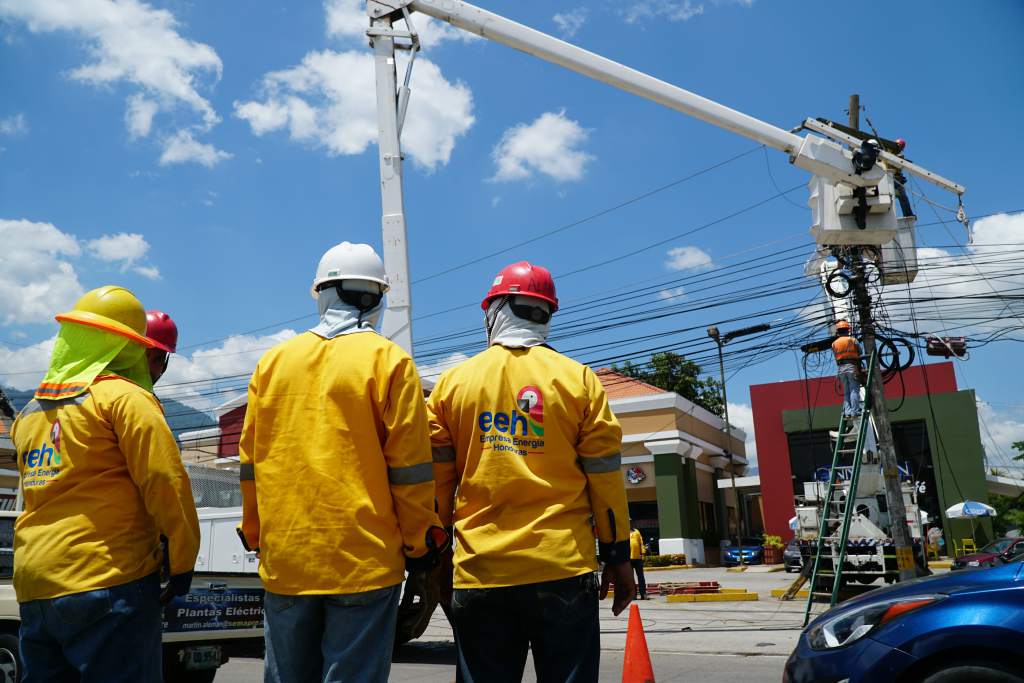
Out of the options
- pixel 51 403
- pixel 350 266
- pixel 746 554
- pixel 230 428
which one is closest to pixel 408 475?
pixel 350 266

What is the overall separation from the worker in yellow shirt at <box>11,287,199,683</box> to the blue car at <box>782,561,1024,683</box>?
313 cm

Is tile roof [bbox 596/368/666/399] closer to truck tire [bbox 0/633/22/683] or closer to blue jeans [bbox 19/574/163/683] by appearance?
truck tire [bbox 0/633/22/683]

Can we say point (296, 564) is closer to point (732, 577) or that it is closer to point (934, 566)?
point (732, 577)

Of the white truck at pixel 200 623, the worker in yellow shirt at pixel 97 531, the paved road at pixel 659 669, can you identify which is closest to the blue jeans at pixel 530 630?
the worker in yellow shirt at pixel 97 531

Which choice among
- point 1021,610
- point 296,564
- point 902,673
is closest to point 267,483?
point 296,564

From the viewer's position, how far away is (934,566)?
87.4 feet

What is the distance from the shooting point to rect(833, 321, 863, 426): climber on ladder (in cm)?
1583

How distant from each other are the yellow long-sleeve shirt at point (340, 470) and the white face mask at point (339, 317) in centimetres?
10

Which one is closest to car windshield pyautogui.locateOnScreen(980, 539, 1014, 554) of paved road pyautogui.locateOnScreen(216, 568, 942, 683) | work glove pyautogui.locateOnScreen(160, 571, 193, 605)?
paved road pyautogui.locateOnScreen(216, 568, 942, 683)

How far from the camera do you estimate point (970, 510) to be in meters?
26.6

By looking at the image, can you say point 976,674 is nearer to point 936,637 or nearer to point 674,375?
point 936,637

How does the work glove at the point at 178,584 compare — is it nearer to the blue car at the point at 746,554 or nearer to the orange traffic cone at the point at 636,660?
the orange traffic cone at the point at 636,660

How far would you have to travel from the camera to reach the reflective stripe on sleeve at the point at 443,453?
11.0 ft

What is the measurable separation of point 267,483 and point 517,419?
3.19ft
